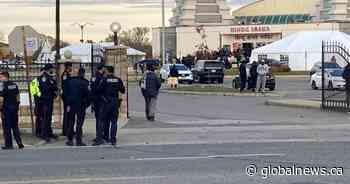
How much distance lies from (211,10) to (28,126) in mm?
121554

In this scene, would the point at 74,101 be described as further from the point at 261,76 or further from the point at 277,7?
the point at 277,7

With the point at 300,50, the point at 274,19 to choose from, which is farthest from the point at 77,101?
the point at 274,19

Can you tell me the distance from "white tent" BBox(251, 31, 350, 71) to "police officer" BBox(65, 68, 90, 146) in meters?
61.9

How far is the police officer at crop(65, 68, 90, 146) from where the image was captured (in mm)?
18438

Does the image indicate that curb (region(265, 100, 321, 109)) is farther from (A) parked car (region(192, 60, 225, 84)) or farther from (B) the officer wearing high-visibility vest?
(A) parked car (region(192, 60, 225, 84))

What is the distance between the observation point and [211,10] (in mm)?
142750

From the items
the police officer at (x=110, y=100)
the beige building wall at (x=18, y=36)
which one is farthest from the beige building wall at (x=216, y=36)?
the police officer at (x=110, y=100)

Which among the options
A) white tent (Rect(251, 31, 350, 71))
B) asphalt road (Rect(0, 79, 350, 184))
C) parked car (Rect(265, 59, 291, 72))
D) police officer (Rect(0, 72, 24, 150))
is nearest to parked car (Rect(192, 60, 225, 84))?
parked car (Rect(265, 59, 291, 72))

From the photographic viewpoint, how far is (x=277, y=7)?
164750 mm

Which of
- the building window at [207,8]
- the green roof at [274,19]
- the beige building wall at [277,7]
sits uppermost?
the beige building wall at [277,7]

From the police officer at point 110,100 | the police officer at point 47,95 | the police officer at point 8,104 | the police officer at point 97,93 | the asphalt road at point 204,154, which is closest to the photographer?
the asphalt road at point 204,154

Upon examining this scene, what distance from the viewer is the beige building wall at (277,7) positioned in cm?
16112

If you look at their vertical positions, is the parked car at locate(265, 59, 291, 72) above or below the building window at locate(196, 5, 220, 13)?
below

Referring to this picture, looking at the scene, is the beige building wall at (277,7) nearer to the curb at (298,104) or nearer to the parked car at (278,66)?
the parked car at (278,66)
